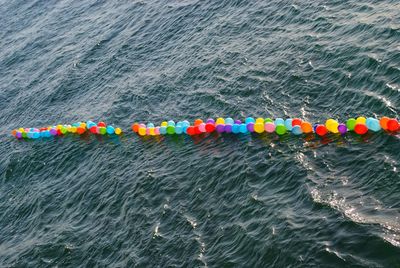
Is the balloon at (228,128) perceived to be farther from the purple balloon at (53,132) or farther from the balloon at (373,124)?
the purple balloon at (53,132)

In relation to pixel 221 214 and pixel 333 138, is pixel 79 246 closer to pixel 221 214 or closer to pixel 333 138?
pixel 221 214

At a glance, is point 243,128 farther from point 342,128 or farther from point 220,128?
point 342,128

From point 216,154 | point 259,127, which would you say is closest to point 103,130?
point 216,154

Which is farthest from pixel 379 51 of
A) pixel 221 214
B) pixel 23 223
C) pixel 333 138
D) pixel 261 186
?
pixel 23 223

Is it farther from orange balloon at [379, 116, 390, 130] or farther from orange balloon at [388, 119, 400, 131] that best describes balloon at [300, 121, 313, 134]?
orange balloon at [388, 119, 400, 131]

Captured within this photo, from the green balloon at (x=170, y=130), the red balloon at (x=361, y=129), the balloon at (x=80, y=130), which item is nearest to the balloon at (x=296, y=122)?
the red balloon at (x=361, y=129)

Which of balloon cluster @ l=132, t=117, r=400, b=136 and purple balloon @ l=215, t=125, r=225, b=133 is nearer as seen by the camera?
balloon cluster @ l=132, t=117, r=400, b=136

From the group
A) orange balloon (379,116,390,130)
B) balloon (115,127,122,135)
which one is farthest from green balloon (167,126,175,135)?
orange balloon (379,116,390,130)
